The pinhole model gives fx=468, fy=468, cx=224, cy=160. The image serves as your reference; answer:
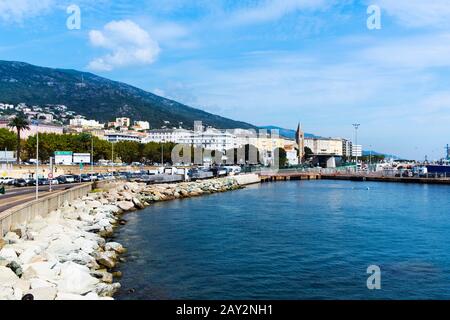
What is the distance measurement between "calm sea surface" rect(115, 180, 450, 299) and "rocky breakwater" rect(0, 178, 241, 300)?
3.55ft

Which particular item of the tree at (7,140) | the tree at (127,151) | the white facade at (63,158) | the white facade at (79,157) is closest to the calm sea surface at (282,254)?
the white facade at (63,158)

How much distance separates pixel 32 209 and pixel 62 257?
853 cm

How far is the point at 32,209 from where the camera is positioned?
27750 millimetres

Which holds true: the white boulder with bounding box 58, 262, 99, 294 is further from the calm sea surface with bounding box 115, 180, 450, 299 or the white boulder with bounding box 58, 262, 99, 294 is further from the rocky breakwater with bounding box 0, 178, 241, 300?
the calm sea surface with bounding box 115, 180, 450, 299

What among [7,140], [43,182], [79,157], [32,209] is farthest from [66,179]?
[7,140]

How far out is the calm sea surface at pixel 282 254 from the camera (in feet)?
60.5

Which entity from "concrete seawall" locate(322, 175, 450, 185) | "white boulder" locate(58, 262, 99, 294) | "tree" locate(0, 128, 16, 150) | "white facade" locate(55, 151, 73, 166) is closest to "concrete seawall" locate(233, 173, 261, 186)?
"concrete seawall" locate(322, 175, 450, 185)

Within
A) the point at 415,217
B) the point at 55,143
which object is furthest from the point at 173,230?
the point at 55,143

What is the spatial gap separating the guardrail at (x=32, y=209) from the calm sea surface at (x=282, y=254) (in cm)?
522

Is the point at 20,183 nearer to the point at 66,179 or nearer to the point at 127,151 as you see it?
the point at 66,179

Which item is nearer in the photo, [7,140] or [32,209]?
[32,209]

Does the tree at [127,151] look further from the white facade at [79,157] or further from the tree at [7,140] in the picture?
the white facade at [79,157]

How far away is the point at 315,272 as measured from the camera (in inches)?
825
